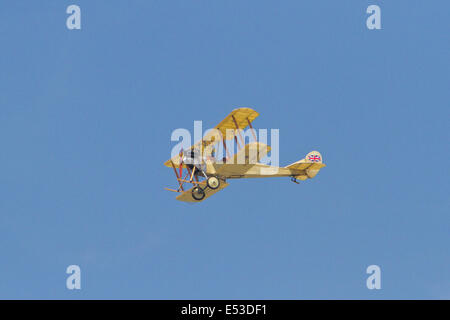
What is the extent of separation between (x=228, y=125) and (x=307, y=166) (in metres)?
7.95

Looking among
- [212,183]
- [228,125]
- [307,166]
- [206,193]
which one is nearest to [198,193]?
[212,183]

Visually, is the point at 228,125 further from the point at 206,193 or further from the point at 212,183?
the point at 206,193

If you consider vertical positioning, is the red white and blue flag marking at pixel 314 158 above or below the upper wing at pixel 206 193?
above

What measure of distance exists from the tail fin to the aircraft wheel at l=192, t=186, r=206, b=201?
7.16 metres

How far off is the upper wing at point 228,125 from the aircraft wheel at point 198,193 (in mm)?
1847

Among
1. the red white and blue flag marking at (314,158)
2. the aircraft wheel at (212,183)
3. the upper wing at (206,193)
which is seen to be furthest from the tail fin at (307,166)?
the aircraft wheel at (212,183)

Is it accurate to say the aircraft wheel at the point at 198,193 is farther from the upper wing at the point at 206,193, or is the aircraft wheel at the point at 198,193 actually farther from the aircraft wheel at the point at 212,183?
the aircraft wheel at the point at 212,183

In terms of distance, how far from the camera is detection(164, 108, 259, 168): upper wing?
5753 cm

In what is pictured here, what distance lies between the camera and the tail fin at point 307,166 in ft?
207

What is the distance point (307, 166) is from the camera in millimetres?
63531

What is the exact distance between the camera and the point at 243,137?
58.8 m
